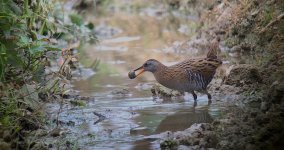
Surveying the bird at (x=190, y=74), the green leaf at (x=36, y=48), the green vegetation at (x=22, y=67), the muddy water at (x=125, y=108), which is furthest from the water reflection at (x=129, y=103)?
the green leaf at (x=36, y=48)

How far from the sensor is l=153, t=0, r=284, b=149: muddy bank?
17.8ft

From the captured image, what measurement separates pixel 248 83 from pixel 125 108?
1.73 m

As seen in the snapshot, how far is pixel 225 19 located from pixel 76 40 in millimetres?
5936

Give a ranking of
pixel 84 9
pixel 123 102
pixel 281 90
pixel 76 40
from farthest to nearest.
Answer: pixel 84 9, pixel 76 40, pixel 123 102, pixel 281 90

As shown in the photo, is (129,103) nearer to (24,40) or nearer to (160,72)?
(160,72)

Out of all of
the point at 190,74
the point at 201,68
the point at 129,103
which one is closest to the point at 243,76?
the point at 201,68

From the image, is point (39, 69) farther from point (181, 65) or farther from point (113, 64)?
point (113, 64)

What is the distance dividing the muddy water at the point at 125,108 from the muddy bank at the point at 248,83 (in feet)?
1.44

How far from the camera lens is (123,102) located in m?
8.70

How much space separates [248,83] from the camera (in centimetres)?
812

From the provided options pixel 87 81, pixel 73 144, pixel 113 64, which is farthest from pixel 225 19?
pixel 73 144

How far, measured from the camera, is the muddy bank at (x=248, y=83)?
542 centimetres

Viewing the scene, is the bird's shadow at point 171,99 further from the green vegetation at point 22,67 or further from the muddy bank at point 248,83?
the green vegetation at point 22,67

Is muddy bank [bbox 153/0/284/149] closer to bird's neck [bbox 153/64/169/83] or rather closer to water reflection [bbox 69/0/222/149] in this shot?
water reflection [bbox 69/0/222/149]
